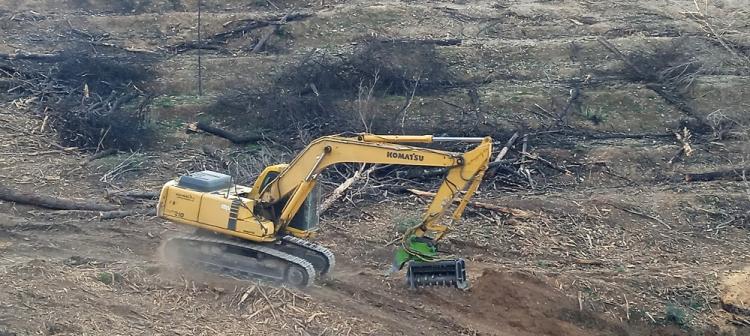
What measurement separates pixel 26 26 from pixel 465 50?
12188 mm

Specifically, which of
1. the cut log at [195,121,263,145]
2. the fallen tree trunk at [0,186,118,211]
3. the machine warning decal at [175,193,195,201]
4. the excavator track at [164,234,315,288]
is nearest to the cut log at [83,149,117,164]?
the cut log at [195,121,263,145]

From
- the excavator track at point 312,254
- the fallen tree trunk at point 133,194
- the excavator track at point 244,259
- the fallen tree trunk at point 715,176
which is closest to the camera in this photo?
the excavator track at point 244,259

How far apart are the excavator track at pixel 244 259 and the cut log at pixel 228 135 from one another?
613 cm

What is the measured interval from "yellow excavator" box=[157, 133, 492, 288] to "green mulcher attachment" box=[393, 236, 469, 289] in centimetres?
1

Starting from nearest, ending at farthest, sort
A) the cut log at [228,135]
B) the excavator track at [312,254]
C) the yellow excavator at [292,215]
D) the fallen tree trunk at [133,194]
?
the yellow excavator at [292,215], the excavator track at [312,254], the fallen tree trunk at [133,194], the cut log at [228,135]

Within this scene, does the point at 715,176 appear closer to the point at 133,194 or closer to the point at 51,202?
the point at 133,194

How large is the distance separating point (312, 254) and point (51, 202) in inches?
218

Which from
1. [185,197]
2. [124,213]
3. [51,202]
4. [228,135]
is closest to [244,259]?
[185,197]

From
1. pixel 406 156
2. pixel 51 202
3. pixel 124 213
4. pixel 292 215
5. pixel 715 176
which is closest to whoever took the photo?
pixel 406 156

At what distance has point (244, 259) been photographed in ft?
42.0

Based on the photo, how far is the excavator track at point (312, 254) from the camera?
515 inches

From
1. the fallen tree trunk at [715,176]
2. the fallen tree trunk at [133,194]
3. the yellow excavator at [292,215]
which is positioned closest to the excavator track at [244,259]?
the yellow excavator at [292,215]

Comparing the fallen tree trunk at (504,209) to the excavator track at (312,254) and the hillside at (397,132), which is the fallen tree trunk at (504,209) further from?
the excavator track at (312,254)

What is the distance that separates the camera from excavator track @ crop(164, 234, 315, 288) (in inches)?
495
